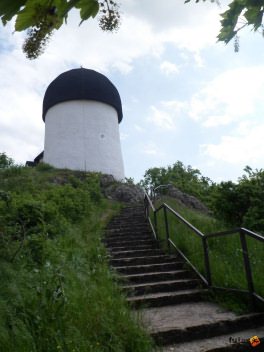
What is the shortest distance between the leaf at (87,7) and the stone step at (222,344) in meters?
3.19

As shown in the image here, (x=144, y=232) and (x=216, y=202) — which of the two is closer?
(x=216, y=202)

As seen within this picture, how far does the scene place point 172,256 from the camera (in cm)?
683

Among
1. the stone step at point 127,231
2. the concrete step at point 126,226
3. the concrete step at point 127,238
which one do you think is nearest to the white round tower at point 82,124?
the concrete step at point 126,226

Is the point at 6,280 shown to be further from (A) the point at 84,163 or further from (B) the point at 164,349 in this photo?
(A) the point at 84,163

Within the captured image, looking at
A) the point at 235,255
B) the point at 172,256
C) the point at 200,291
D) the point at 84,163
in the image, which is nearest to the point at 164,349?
the point at 200,291

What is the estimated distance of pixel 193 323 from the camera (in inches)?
155

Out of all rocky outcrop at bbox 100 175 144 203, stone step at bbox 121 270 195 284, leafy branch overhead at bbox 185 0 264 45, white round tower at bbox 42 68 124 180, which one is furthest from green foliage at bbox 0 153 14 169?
leafy branch overhead at bbox 185 0 264 45

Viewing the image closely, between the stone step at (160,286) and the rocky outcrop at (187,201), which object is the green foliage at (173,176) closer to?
the rocky outcrop at (187,201)

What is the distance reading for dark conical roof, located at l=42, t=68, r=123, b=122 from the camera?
68.5 ft

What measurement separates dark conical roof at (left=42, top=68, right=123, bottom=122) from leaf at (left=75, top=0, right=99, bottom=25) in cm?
2008

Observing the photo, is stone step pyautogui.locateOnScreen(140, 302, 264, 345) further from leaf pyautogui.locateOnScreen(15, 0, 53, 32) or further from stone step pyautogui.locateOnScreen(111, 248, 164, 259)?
leaf pyautogui.locateOnScreen(15, 0, 53, 32)

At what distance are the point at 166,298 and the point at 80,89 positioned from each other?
18.0 meters

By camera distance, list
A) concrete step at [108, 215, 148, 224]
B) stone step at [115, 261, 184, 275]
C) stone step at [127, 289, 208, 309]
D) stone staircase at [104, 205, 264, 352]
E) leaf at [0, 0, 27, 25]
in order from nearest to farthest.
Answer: leaf at [0, 0, 27, 25], stone staircase at [104, 205, 264, 352], stone step at [127, 289, 208, 309], stone step at [115, 261, 184, 275], concrete step at [108, 215, 148, 224]

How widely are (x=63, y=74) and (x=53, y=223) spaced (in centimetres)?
1702
